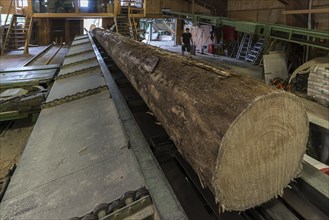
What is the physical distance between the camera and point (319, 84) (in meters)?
3.82

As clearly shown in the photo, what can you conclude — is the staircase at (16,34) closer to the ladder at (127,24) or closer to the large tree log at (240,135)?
the ladder at (127,24)

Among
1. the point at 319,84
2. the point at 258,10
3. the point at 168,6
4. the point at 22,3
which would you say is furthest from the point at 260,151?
the point at 22,3

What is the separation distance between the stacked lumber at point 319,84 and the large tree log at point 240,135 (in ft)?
11.4

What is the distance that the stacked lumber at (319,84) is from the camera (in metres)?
3.73

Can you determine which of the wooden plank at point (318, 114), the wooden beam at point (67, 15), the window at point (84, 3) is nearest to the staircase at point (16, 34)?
the wooden beam at point (67, 15)

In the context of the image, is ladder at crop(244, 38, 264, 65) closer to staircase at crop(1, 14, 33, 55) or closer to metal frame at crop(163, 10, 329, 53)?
metal frame at crop(163, 10, 329, 53)

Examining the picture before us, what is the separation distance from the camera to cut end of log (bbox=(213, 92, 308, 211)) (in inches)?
30.6

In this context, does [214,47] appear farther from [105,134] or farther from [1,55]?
[105,134]

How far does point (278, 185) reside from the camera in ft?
3.03

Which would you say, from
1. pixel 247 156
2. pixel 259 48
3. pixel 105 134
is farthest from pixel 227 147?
pixel 259 48

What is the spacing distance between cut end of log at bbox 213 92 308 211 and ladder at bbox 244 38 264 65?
795cm

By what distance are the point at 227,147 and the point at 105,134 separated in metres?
1.03

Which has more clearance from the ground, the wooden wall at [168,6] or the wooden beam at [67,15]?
the wooden wall at [168,6]

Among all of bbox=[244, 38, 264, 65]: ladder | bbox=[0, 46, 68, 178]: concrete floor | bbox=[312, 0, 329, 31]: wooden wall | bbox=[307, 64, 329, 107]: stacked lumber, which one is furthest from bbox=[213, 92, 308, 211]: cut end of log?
bbox=[244, 38, 264, 65]: ladder
